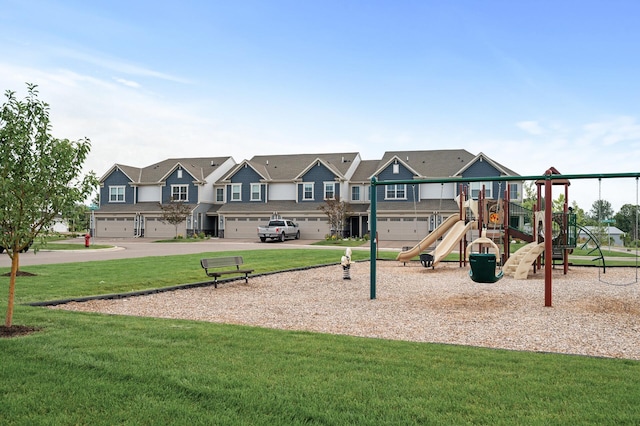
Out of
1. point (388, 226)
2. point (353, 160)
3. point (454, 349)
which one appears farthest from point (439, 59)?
point (353, 160)

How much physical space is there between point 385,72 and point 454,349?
1658 cm

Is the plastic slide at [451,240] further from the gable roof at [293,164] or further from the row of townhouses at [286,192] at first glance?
the gable roof at [293,164]

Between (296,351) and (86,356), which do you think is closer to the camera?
(86,356)

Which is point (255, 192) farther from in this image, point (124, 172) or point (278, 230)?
point (124, 172)

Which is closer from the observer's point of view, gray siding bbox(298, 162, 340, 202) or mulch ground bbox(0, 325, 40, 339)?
mulch ground bbox(0, 325, 40, 339)

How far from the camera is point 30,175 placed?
311 inches

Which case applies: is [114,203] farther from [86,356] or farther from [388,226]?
[86,356]

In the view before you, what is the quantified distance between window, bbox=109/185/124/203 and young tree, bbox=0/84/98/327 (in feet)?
184

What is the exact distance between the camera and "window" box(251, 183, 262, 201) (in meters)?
56.3

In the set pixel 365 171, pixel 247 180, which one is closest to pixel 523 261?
pixel 365 171

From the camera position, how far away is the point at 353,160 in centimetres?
5681

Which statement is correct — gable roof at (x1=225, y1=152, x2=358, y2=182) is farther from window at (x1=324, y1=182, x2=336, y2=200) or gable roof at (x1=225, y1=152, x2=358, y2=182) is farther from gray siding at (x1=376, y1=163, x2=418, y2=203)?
gray siding at (x1=376, y1=163, x2=418, y2=203)

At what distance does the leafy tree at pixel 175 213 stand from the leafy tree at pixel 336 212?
15.1 m

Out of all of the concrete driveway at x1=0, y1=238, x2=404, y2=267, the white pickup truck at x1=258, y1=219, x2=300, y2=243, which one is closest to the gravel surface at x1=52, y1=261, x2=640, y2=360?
the concrete driveway at x1=0, y1=238, x2=404, y2=267
